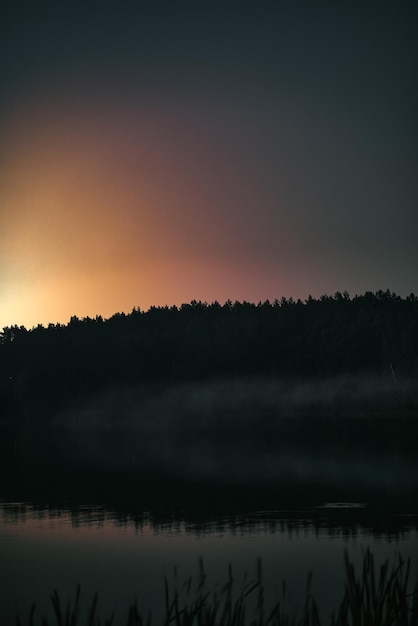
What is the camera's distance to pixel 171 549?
1540 inches

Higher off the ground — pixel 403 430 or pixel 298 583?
pixel 403 430

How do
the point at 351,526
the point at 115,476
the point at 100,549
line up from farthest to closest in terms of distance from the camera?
the point at 115,476, the point at 351,526, the point at 100,549

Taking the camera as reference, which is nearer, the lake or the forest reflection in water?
the forest reflection in water

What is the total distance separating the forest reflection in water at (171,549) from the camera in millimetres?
31094

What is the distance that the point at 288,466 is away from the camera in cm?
7788

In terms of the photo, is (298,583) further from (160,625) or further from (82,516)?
(82,516)

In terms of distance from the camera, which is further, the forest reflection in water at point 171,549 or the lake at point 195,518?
the lake at point 195,518

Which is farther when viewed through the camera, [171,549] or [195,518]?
[195,518]

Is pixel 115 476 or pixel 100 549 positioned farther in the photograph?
pixel 115 476

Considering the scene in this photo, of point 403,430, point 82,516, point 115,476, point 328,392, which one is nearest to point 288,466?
point 115,476

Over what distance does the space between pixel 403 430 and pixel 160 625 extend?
113 m

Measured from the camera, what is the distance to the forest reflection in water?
31.1m

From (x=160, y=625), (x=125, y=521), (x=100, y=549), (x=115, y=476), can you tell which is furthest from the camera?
(x=115, y=476)

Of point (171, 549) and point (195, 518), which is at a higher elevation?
point (195, 518)
